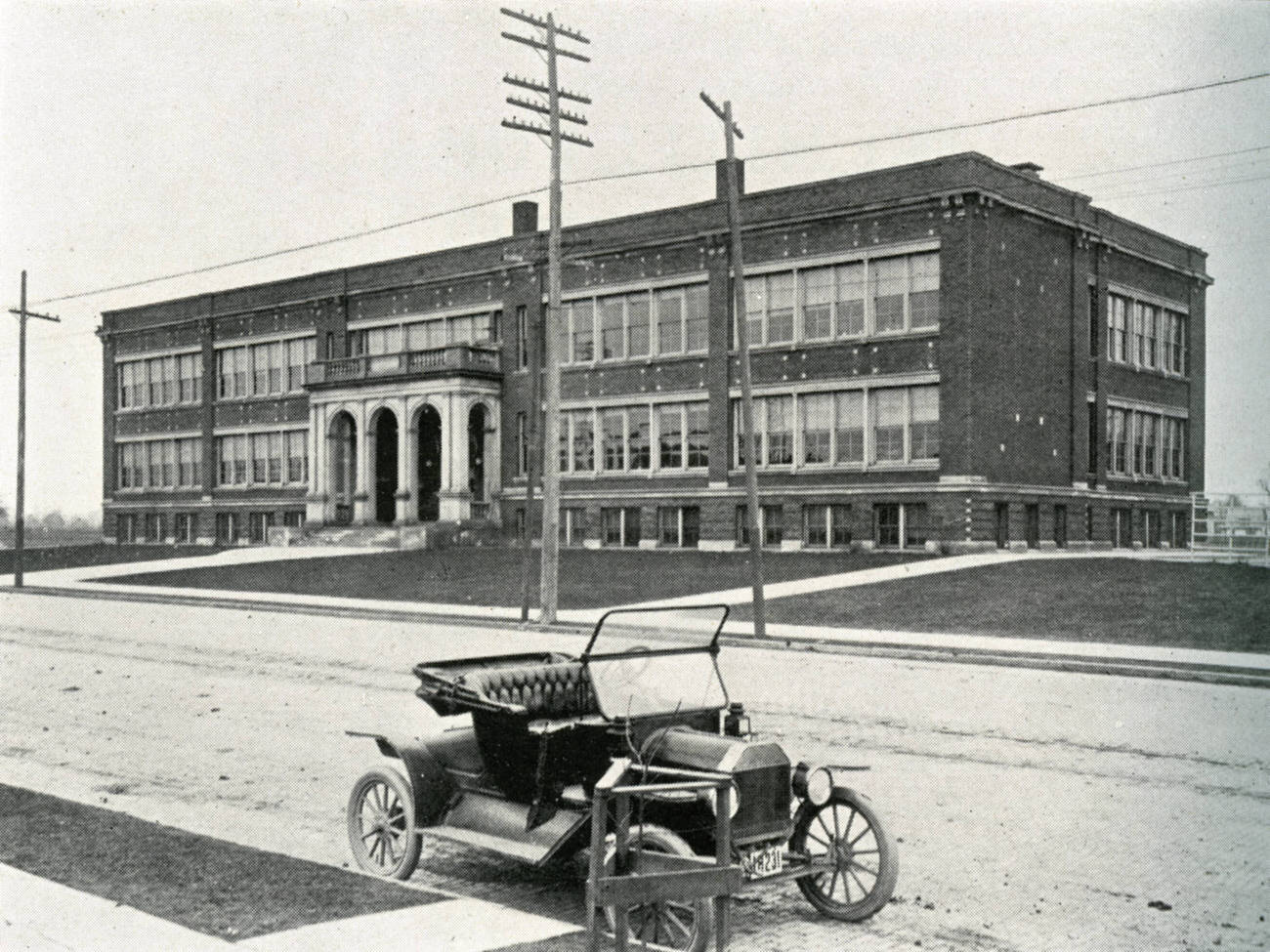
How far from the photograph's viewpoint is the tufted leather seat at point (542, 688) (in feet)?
26.0

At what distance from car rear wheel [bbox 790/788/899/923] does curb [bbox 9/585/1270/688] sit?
1093 cm

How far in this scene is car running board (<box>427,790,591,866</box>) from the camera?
7052mm

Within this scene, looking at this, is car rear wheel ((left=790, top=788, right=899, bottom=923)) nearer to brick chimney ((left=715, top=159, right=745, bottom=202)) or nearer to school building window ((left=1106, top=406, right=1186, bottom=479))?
brick chimney ((left=715, top=159, right=745, bottom=202))

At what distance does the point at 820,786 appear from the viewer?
688cm

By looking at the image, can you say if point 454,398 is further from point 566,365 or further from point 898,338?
point 898,338

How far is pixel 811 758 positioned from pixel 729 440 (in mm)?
31950

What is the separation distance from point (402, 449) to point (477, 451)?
305 cm

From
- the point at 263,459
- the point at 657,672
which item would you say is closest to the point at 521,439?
the point at 263,459

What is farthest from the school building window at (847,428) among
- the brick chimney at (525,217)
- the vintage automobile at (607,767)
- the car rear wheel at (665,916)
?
the car rear wheel at (665,916)

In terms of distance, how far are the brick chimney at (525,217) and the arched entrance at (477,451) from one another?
24.1 feet

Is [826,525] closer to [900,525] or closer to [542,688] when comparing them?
[900,525]

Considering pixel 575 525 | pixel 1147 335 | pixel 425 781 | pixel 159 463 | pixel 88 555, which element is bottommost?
pixel 88 555

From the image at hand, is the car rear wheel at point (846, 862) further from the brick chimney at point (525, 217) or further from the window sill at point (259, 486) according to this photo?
the window sill at point (259, 486)

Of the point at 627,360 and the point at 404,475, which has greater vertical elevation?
the point at 627,360
